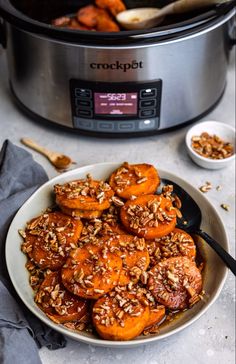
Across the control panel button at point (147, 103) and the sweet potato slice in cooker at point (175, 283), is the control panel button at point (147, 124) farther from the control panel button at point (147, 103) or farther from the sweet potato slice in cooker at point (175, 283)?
the sweet potato slice in cooker at point (175, 283)

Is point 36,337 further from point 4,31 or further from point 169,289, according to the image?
point 4,31

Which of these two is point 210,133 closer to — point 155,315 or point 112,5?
point 112,5

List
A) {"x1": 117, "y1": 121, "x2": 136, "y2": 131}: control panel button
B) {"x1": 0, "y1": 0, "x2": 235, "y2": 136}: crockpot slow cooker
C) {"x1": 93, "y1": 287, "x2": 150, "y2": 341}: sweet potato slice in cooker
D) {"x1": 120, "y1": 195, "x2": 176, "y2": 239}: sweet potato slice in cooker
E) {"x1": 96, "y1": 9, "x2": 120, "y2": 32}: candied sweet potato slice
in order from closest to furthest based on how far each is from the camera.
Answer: {"x1": 93, "y1": 287, "x2": 150, "y2": 341}: sweet potato slice in cooker → {"x1": 120, "y1": 195, "x2": 176, "y2": 239}: sweet potato slice in cooker → {"x1": 0, "y1": 0, "x2": 235, "y2": 136}: crockpot slow cooker → {"x1": 117, "y1": 121, "x2": 136, "y2": 131}: control panel button → {"x1": 96, "y1": 9, "x2": 120, "y2": 32}: candied sweet potato slice

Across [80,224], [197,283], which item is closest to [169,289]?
[197,283]

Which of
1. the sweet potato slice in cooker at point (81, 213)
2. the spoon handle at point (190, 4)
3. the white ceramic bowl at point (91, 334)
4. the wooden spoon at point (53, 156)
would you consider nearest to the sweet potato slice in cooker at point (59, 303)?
the white ceramic bowl at point (91, 334)

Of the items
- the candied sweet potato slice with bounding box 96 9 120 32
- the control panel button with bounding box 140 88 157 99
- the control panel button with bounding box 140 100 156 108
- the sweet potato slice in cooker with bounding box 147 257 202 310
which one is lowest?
the sweet potato slice in cooker with bounding box 147 257 202 310

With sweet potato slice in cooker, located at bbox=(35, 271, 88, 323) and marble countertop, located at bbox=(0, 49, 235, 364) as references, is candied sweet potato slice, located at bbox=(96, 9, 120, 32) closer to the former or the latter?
marble countertop, located at bbox=(0, 49, 235, 364)

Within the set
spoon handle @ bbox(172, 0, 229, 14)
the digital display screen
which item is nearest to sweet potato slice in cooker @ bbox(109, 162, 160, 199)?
the digital display screen

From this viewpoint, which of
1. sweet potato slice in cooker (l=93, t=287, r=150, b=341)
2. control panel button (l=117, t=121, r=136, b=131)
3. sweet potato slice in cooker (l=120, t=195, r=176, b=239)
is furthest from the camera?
control panel button (l=117, t=121, r=136, b=131)
